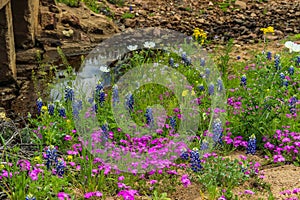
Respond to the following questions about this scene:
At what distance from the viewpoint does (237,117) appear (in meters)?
5.07

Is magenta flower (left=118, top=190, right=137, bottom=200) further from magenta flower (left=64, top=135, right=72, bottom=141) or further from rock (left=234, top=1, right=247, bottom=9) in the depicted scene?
rock (left=234, top=1, right=247, bottom=9)

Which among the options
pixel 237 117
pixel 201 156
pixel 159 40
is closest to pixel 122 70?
pixel 159 40

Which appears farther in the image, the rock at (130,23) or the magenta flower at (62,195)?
the rock at (130,23)

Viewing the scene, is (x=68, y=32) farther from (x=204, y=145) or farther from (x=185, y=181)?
(x=185, y=181)

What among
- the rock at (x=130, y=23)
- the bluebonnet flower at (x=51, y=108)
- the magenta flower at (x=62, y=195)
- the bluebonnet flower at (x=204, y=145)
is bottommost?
the rock at (x=130, y=23)

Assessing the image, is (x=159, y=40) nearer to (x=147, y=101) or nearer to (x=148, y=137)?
(x=147, y=101)

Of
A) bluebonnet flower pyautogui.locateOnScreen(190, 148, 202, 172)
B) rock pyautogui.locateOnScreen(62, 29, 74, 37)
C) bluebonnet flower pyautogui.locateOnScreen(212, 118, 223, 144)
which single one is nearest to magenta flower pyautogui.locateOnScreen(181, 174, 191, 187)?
bluebonnet flower pyautogui.locateOnScreen(190, 148, 202, 172)

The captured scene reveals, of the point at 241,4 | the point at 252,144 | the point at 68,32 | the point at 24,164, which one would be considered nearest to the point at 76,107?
the point at 24,164

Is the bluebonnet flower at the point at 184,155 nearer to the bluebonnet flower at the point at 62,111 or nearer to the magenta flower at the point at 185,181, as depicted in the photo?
the magenta flower at the point at 185,181

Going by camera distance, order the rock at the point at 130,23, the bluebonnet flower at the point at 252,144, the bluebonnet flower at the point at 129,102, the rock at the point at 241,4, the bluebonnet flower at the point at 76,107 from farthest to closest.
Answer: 1. the rock at the point at 241,4
2. the rock at the point at 130,23
3. the bluebonnet flower at the point at 129,102
4. the bluebonnet flower at the point at 76,107
5. the bluebonnet flower at the point at 252,144

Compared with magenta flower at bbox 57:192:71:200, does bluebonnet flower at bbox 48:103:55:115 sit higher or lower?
lower

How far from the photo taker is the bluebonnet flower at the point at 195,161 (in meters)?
4.08

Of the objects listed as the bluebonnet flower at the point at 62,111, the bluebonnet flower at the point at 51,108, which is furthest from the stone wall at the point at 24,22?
the bluebonnet flower at the point at 62,111

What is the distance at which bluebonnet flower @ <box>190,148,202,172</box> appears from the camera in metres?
4.08
